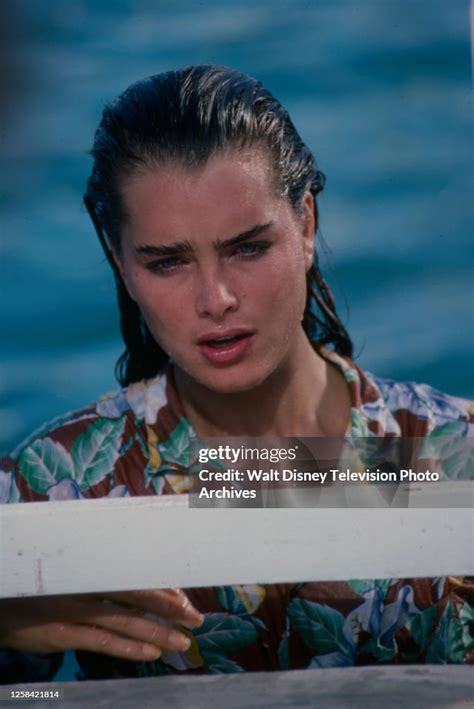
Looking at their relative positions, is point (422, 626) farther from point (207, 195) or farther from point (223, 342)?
point (207, 195)

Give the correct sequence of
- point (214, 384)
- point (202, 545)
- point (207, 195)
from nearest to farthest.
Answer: point (202, 545) < point (207, 195) < point (214, 384)

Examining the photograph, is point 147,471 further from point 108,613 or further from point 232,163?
point 232,163

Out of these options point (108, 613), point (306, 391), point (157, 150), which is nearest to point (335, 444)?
point (306, 391)

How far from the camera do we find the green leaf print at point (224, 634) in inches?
83.4

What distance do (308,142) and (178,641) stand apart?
1.04 meters

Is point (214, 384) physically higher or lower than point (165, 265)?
lower

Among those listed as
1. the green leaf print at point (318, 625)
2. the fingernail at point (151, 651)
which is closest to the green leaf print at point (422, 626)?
the green leaf print at point (318, 625)

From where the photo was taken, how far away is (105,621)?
1.97 meters

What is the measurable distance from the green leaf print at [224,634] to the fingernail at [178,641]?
15cm

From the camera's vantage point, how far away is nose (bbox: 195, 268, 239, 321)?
1.94m

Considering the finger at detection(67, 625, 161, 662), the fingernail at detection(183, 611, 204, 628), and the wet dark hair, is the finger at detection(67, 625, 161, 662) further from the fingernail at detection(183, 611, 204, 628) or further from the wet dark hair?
the wet dark hair

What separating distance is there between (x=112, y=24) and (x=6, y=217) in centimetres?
45

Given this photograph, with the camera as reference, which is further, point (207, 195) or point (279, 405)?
point (279, 405)

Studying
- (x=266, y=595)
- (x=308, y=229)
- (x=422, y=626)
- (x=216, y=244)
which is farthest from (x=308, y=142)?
(x=422, y=626)
